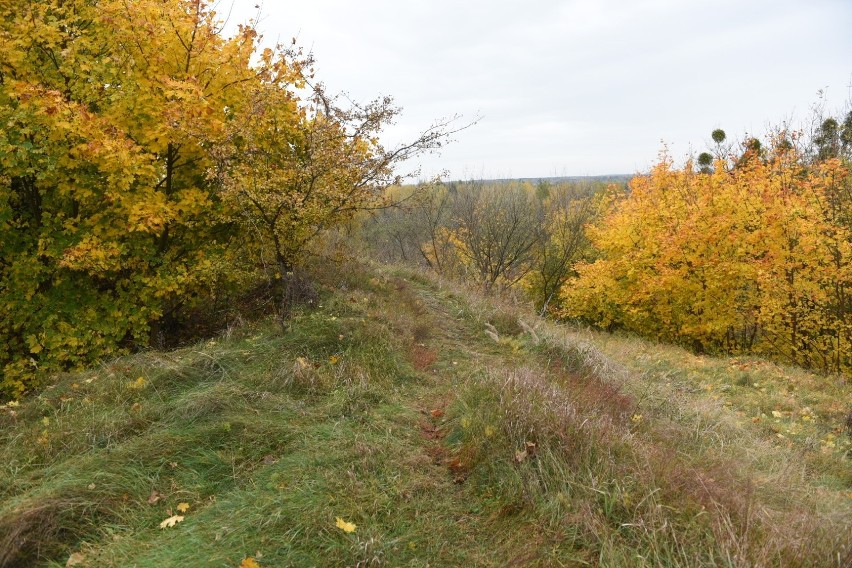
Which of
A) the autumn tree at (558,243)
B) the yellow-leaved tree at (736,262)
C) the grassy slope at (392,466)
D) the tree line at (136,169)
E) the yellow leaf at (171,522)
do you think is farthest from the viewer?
the autumn tree at (558,243)

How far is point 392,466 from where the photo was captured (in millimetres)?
4168

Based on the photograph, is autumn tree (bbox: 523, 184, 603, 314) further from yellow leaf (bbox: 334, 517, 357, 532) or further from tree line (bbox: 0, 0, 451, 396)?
yellow leaf (bbox: 334, 517, 357, 532)

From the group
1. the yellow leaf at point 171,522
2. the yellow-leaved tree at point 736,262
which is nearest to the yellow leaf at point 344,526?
the yellow leaf at point 171,522

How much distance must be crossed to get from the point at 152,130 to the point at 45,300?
9.89 feet

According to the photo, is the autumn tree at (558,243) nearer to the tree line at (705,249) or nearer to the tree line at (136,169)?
the tree line at (705,249)

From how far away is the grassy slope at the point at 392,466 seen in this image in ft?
10.6

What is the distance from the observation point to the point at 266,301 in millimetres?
8484

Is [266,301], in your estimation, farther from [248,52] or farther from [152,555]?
[152,555]

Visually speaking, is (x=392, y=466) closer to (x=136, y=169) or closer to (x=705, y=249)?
(x=136, y=169)

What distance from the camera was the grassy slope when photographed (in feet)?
10.6

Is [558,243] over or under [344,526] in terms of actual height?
over

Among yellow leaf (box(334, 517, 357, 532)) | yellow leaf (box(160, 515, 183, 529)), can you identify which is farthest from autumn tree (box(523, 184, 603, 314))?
yellow leaf (box(160, 515, 183, 529))

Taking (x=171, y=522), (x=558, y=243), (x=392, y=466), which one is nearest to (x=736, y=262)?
(x=558, y=243)

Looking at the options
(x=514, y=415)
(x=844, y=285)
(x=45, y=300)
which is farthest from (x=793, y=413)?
(x=45, y=300)
